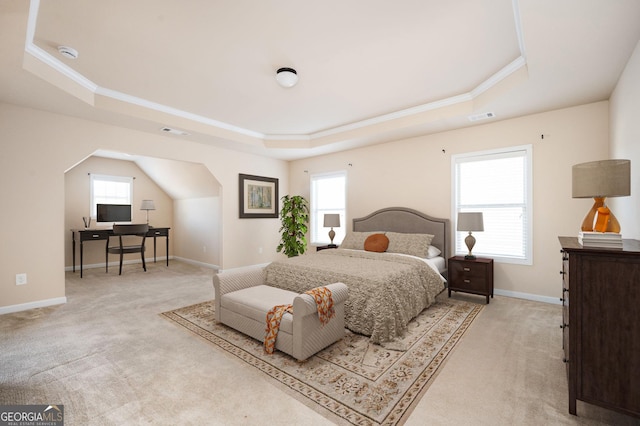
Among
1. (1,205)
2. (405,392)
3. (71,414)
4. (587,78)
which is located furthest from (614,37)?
(1,205)

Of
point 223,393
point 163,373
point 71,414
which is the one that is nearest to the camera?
point 71,414

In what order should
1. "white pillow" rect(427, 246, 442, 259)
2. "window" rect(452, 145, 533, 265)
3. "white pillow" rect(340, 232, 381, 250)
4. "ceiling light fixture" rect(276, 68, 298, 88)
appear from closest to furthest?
1. "ceiling light fixture" rect(276, 68, 298, 88)
2. "window" rect(452, 145, 533, 265)
3. "white pillow" rect(427, 246, 442, 259)
4. "white pillow" rect(340, 232, 381, 250)

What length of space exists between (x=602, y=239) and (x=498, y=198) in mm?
2633

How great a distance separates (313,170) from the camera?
6.44 m

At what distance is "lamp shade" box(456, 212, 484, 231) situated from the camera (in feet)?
12.6

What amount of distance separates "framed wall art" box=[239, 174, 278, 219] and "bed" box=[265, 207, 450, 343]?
232cm

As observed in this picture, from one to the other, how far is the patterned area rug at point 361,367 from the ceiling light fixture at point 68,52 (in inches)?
109

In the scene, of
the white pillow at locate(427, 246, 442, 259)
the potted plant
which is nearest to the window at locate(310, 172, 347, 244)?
the potted plant

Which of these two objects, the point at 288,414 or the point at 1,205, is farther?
the point at 1,205

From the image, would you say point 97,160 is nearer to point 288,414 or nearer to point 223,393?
point 223,393

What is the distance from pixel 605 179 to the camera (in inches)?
70.0

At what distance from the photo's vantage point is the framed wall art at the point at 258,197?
602 centimetres

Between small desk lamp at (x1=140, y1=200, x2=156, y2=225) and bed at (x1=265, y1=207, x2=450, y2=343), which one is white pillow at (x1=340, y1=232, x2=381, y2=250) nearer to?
bed at (x1=265, y1=207, x2=450, y2=343)

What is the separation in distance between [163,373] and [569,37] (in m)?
3.87
